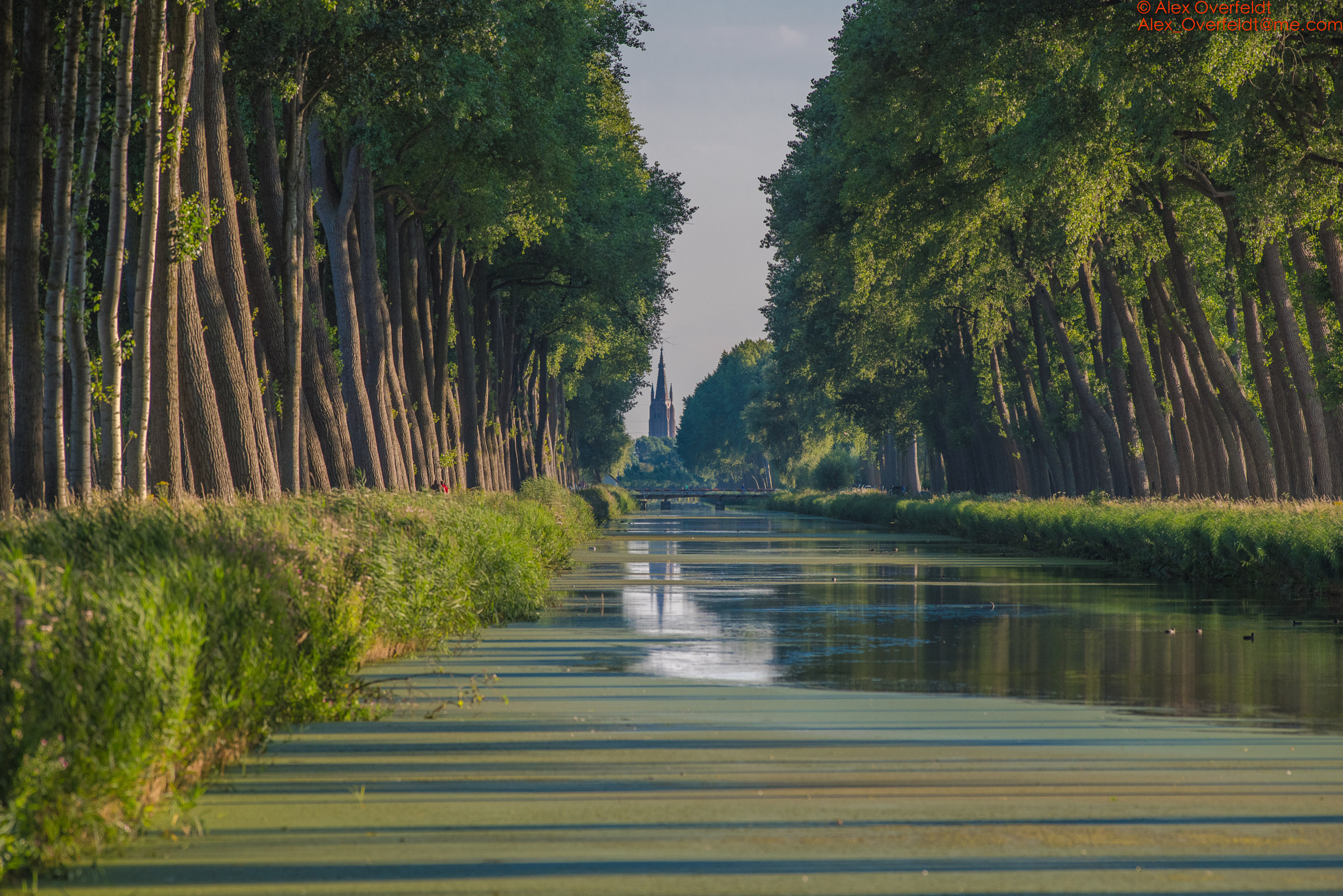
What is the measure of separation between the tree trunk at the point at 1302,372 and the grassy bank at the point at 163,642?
20.5 meters

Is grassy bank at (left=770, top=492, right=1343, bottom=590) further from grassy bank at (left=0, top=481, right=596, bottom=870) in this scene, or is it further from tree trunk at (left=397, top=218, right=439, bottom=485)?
tree trunk at (left=397, top=218, right=439, bottom=485)

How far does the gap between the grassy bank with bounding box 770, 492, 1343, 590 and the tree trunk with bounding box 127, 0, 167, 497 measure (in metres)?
17.5

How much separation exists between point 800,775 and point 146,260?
29.9 feet

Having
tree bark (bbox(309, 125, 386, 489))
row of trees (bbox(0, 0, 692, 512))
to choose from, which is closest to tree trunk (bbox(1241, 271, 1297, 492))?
row of trees (bbox(0, 0, 692, 512))

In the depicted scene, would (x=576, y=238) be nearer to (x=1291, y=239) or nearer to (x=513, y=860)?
(x=1291, y=239)

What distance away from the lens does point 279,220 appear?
21.4 m

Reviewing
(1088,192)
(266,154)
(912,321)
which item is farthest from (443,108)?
(912,321)

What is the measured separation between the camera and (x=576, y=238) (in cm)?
3844

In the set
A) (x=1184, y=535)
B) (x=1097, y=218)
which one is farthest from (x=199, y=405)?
(x=1184, y=535)

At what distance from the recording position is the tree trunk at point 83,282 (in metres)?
12.8

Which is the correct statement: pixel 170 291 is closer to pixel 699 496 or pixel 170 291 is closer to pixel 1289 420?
pixel 1289 420

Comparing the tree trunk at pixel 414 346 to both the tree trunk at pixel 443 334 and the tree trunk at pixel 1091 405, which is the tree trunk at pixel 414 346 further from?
the tree trunk at pixel 1091 405

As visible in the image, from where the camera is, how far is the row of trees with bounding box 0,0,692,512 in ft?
43.1

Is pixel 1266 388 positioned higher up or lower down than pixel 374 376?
lower down
